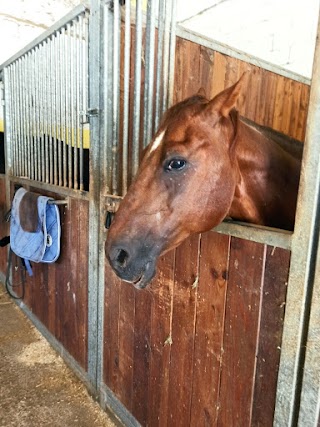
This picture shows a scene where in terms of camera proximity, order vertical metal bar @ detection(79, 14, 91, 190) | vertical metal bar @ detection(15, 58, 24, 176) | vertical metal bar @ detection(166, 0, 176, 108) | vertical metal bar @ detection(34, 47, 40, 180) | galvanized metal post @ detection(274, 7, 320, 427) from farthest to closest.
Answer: vertical metal bar @ detection(15, 58, 24, 176) < vertical metal bar @ detection(34, 47, 40, 180) < vertical metal bar @ detection(79, 14, 91, 190) < vertical metal bar @ detection(166, 0, 176, 108) < galvanized metal post @ detection(274, 7, 320, 427)

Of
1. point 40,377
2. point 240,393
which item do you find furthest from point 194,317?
point 40,377

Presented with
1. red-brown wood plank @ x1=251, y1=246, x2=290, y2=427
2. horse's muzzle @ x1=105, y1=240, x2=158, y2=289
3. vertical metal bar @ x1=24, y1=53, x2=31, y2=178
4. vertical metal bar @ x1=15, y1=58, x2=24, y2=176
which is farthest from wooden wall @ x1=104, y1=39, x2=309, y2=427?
vertical metal bar @ x1=15, y1=58, x2=24, y2=176

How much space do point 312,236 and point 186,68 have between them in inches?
58.5

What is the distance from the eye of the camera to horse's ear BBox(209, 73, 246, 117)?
0.94 m

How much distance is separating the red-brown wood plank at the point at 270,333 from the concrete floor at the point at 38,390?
1.03 m

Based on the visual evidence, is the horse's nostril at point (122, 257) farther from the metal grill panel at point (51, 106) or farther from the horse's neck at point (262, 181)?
the metal grill panel at point (51, 106)

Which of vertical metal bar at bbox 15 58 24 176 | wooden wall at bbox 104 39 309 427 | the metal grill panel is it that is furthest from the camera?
vertical metal bar at bbox 15 58 24 176

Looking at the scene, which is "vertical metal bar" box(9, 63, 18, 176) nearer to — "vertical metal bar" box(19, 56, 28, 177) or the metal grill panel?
the metal grill panel

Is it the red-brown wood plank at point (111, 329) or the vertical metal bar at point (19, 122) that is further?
the vertical metal bar at point (19, 122)

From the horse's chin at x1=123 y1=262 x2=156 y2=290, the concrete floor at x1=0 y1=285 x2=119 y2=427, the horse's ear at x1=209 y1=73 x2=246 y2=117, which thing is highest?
the horse's ear at x1=209 y1=73 x2=246 y2=117

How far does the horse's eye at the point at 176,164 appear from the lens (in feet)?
3.10

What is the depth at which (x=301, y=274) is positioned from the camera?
82cm

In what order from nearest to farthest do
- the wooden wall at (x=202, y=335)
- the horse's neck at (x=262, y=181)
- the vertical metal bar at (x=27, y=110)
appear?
1. the wooden wall at (x=202, y=335)
2. the horse's neck at (x=262, y=181)
3. the vertical metal bar at (x=27, y=110)

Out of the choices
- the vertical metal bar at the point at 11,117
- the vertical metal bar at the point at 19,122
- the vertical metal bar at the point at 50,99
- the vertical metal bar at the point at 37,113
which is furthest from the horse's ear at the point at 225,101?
the vertical metal bar at the point at 11,117
